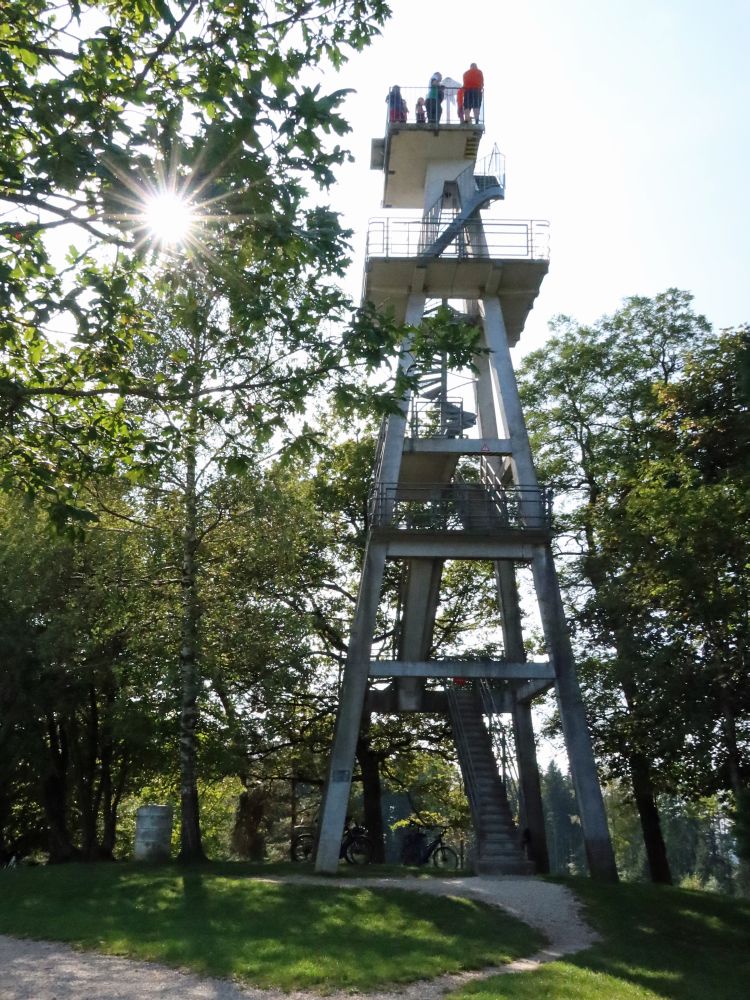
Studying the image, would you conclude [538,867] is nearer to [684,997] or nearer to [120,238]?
[684,997]

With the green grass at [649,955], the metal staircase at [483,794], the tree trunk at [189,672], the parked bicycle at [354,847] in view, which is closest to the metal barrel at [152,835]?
the tree trunk at [189,672]

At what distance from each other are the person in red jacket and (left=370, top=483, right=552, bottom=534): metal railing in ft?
30.5

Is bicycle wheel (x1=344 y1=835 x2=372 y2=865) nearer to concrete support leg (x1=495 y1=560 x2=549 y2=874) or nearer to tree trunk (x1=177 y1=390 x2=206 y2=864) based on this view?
concrete support leg (x1=495 y1=560 x2=549 y2=874)

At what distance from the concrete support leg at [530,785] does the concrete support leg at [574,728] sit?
2411mm

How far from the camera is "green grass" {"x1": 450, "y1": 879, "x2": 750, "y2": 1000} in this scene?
29.6 feet

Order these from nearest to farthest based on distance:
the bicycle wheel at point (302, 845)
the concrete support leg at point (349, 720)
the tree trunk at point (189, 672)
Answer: the concrete support leg at point (349, 720) < the tree trunk at point (189, 672) < the bicycle wheel at point (302, 845)

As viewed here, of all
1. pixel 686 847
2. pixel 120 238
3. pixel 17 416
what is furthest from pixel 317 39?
pixel 686 847

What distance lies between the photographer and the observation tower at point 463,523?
1789 cm

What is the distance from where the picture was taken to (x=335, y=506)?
91.9 feet

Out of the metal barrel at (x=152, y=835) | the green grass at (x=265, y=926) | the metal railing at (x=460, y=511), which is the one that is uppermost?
the metal railing at (x=460, y=511)

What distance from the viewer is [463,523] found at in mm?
19062

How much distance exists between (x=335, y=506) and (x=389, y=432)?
8796mm

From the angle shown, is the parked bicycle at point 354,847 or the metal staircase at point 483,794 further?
the parked bicycle at point 354,847

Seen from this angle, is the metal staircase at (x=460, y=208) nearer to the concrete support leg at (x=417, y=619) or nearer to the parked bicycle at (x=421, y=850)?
the concrete support leg at (x=417, y=619)
